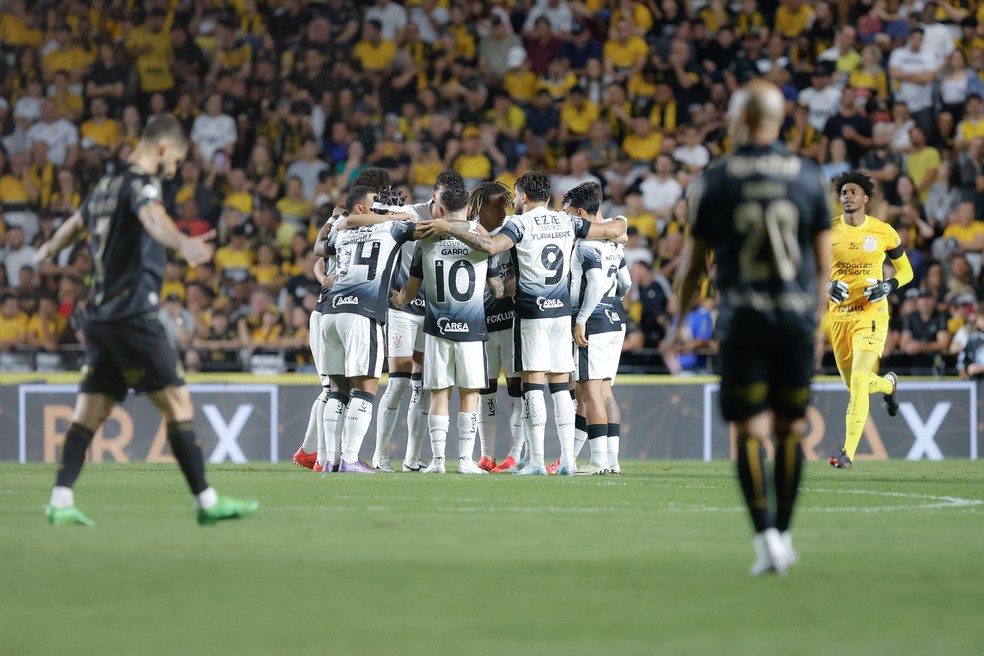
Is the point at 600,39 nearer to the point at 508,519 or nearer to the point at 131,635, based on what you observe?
the point at 508,519

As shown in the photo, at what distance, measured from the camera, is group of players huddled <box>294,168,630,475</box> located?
522 inches

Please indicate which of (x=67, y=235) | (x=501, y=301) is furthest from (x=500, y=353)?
(x=67, y=235)

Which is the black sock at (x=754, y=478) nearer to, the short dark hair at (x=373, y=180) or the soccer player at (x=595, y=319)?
the soccer player at (x=595, y=319)

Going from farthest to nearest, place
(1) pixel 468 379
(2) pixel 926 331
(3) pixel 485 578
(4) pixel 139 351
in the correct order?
(2) pixel 926 331
(1) pixel 468 379
(4) pixel 139 351
(3) pixel 485 578

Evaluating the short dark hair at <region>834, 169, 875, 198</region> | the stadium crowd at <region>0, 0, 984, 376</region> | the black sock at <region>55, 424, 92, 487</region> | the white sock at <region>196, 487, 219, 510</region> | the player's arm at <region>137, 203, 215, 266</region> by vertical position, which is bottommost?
the white sock at <region>196, 487, 219, 510</region>

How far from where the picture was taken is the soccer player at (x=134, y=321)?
8086 mm

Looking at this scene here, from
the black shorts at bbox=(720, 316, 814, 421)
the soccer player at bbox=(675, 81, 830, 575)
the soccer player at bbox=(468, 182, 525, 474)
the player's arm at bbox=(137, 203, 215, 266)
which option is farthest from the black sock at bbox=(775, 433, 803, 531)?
the soccer player at bbox=(468, 182, 525, 474)

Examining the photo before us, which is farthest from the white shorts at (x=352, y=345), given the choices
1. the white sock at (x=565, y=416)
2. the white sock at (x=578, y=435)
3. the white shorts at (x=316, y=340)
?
the white sock at (x=578, y=435)

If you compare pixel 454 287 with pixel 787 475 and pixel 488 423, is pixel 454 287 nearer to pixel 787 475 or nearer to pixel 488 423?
pixel 488 423

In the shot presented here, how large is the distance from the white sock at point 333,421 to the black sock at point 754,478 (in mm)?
7851

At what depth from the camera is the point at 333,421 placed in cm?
1388

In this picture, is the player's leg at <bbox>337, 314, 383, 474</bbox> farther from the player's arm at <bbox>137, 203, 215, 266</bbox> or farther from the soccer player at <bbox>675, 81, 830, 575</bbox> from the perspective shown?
the soccer player at <bbox>675, 81, 830, 575</bbox>

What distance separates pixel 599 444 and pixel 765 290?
7.47m

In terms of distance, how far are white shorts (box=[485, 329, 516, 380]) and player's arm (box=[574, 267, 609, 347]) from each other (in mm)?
715
